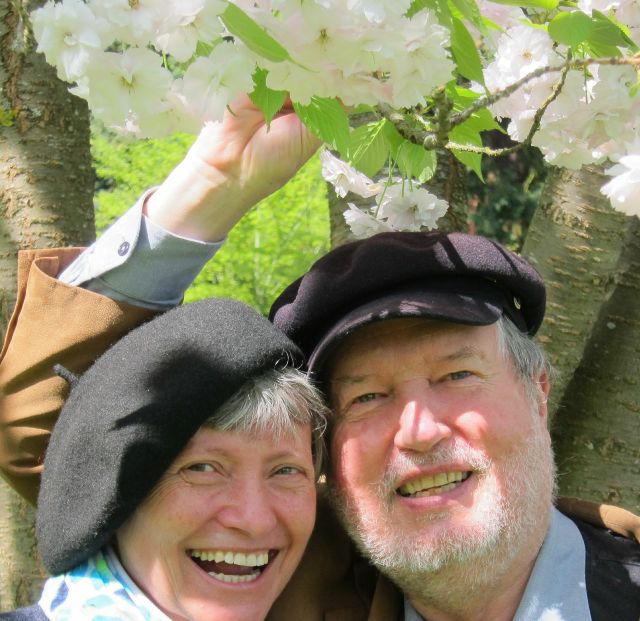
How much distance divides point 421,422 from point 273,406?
15.1 inches

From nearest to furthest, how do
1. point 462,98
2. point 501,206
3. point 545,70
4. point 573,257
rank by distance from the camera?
point 545,70, point 462,98, point 573,257, point 501,206

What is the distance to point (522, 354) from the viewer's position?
8.45 feet

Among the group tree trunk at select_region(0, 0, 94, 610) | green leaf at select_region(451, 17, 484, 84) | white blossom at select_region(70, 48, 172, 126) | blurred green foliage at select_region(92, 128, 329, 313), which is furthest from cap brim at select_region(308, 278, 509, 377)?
blurred green foliage at select_region(92, 128, 329, 313)

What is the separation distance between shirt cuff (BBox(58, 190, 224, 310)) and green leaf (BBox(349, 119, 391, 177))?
571 mm

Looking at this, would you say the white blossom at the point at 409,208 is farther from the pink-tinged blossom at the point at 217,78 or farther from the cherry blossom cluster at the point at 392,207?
the pink-tinged blossom at the point at 217,78

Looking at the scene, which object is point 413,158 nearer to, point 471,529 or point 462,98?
point 462,98

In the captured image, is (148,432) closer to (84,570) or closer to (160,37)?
(84,570)

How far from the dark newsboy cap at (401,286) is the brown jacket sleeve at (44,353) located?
47cm

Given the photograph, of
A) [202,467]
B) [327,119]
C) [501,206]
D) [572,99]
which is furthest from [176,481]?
[501,206]

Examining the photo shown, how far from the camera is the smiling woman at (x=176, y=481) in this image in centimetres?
217

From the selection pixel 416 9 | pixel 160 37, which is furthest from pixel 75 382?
pixel 416 9

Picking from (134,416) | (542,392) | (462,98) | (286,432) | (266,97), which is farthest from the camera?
(542,392)

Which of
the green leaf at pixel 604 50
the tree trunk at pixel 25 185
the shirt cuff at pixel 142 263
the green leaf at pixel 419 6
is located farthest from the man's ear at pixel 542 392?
the tree trunk at pixel 25 185

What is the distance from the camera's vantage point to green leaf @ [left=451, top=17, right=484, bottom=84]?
1669 mm
